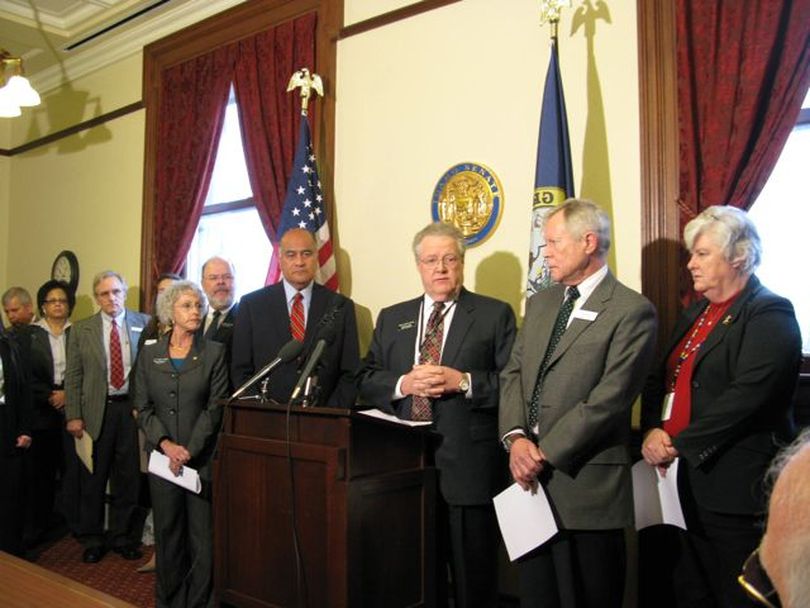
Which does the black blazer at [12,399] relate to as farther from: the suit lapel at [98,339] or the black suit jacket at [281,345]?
the black suit jacket at [281,345]

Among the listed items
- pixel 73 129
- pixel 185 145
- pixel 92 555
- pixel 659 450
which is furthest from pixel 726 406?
pixel 73 129

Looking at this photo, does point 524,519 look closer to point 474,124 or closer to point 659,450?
point 659,450

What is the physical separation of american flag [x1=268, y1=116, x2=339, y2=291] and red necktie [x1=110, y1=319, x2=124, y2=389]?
131cm

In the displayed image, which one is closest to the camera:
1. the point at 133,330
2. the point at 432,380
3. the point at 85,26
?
the point at 432,380

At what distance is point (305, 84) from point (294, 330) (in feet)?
6.13

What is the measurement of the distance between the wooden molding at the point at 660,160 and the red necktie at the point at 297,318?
5.22ft

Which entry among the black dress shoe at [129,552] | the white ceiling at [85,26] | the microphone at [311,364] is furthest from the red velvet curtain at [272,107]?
the microphone at [311,364]

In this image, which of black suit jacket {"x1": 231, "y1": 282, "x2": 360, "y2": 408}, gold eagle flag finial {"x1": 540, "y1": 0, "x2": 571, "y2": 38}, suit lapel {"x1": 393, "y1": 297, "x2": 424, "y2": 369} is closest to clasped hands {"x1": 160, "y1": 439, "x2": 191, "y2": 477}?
black suit jacket {"x1": 231, "y1": 282, "x2": 360, "y2": 408}

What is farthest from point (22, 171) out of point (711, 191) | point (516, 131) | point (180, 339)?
point (711, 191)

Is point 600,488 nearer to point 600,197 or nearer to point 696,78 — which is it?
point 600,197

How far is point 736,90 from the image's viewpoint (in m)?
3.33

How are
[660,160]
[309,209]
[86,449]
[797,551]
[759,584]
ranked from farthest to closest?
1. [86,449]
2. [309,209]
3. [660,160]
4. [759,584]
5. [797,551]

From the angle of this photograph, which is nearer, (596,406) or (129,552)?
(596,406)

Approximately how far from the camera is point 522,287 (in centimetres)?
407
